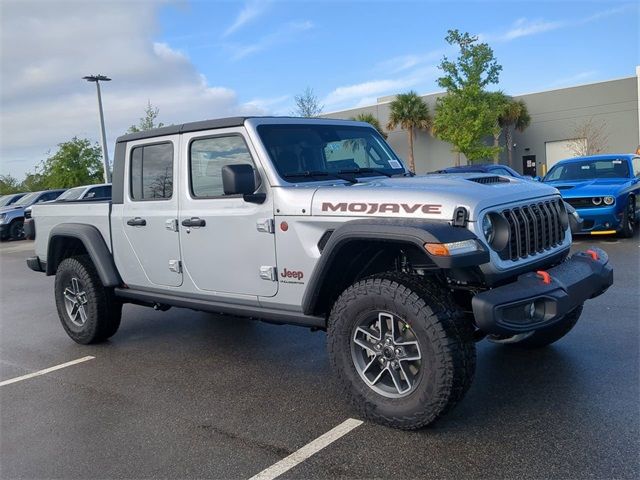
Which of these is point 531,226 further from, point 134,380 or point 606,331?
point 134,380

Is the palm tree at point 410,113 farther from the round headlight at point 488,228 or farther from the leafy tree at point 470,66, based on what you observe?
the round headlight at point 488,228

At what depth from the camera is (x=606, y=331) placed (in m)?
5.21

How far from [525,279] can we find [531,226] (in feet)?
1.57

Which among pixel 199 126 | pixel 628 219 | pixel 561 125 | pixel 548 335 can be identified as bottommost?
pixel 548 335

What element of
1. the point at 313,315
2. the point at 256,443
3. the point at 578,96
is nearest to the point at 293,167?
the point at 313,315

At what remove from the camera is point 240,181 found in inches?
154

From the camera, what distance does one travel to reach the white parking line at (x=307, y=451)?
3.12m

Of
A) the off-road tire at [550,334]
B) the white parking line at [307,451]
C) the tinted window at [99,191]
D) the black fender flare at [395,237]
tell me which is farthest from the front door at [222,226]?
the tinted window at [99,191]

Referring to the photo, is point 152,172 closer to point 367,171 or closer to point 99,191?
point 367,171

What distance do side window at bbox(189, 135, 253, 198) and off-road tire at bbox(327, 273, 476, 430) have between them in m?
1.43

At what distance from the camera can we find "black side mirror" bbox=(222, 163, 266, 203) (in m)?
3.87

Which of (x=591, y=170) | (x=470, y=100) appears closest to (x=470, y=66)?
(x=470, y=100)

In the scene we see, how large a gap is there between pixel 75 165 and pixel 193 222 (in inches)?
1141

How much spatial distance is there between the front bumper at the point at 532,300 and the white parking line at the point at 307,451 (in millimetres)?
1047
